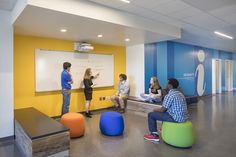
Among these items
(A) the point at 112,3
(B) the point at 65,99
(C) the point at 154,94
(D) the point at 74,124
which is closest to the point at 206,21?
(C) the point at 154,94

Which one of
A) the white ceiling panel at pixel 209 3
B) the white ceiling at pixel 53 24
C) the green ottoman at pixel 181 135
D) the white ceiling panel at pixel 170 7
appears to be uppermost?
the white ceiling panel at pixel 170 7

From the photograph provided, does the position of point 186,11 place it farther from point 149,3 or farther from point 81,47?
point 81,47

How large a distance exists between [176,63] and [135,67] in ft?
5.70

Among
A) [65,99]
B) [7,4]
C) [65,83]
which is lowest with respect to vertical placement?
[65,99]

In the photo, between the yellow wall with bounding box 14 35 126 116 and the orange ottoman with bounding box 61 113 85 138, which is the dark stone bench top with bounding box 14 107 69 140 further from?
the yellow wall with bounding box 14 35 126 116

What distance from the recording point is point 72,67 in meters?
5.43

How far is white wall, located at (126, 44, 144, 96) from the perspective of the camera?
6711mm

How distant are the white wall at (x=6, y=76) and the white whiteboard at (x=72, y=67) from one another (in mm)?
1161

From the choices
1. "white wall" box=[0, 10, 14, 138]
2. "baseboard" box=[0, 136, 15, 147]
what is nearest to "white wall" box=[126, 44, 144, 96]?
"white wall" box=[0, 10, 14, 138]

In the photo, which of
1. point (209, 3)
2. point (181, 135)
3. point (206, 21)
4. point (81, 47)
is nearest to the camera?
point (181, 135)

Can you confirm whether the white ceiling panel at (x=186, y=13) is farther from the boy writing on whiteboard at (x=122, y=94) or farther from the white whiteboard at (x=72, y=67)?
the white whiteboard at (x=72, y=67)

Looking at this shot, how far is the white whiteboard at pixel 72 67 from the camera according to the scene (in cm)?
478

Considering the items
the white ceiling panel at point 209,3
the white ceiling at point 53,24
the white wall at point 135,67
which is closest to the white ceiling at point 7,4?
the white ceiling at point 53,24

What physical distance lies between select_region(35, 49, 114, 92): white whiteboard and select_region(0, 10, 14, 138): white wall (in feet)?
3.81
